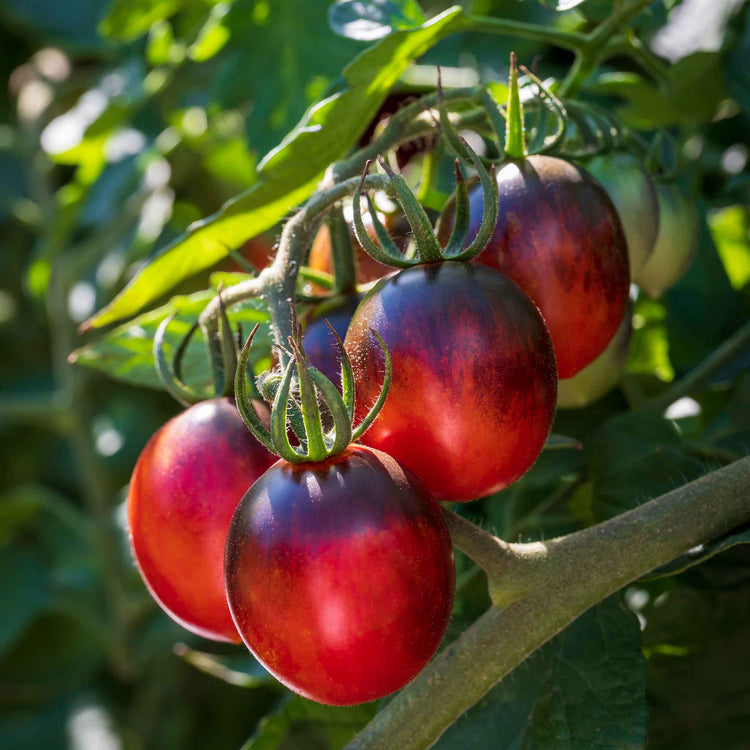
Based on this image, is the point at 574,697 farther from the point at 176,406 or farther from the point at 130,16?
the point at 176,406

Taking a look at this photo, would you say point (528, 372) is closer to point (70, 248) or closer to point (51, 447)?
point (70, 248)

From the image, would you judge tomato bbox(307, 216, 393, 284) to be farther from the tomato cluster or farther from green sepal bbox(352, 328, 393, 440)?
green sepal bbox(352, 328, 393, 440)

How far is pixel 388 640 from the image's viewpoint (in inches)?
15.2

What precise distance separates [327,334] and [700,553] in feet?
0.72

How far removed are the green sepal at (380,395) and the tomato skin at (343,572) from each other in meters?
0.01

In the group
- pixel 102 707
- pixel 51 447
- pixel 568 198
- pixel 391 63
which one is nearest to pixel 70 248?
pixel 51 447

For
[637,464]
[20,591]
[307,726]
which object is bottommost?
[20,591]

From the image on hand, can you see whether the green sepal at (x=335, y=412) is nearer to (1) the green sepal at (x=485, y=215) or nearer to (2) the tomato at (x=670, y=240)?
(1) the green sepal at (x=485, y=215)

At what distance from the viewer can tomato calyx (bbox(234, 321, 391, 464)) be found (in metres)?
0.38

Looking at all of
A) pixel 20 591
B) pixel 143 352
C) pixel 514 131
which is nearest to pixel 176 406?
pixel 20 591

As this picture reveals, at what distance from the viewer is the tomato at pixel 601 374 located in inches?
24.3

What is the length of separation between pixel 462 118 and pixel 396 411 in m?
0.21

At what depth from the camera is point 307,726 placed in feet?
2.07

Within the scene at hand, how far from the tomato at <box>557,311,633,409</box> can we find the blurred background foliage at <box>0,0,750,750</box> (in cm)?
2
